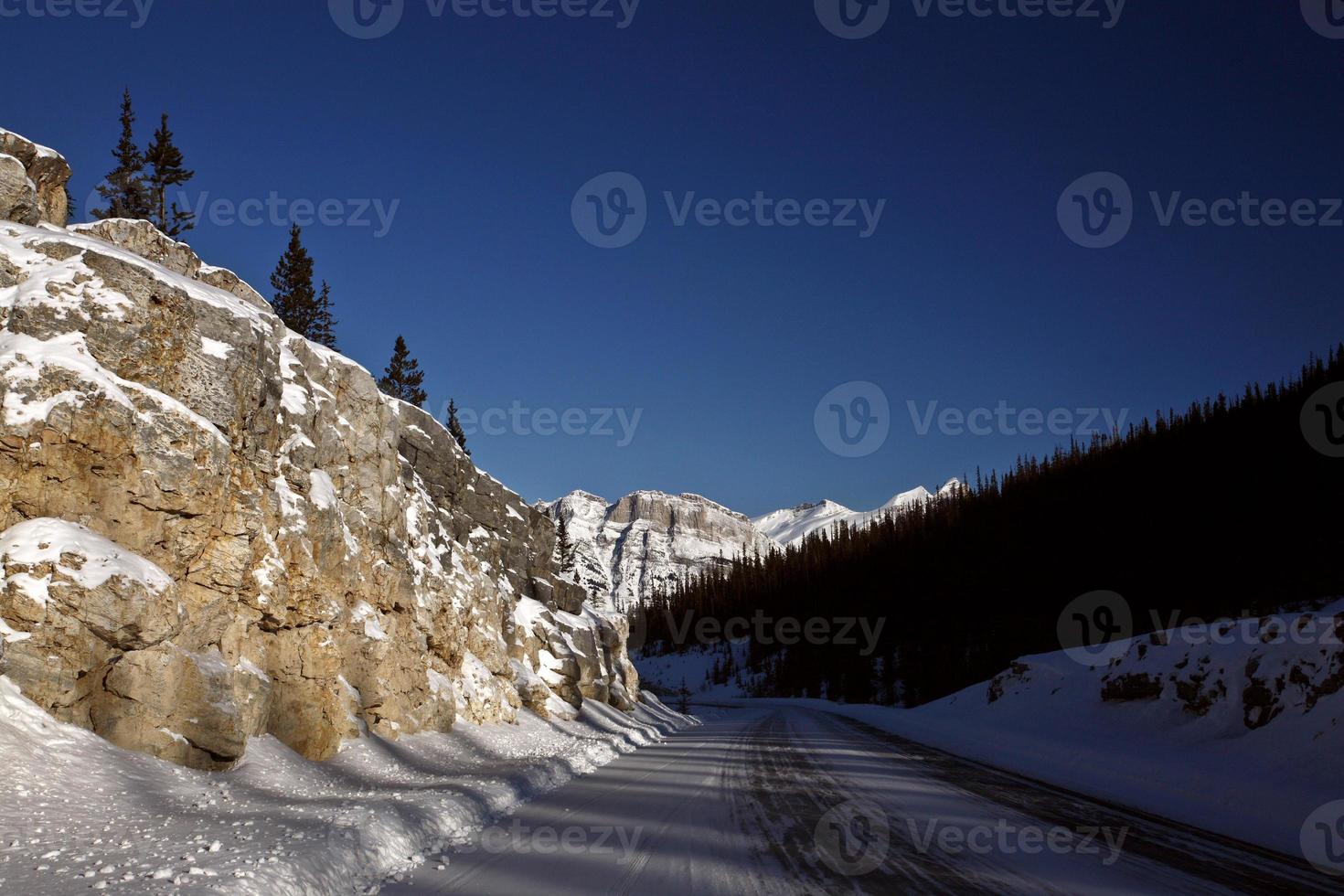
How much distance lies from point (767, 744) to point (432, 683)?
10011mm

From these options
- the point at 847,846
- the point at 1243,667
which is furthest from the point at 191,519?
the point at 1243,667

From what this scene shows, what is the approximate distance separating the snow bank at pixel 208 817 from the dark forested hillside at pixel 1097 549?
100 feet

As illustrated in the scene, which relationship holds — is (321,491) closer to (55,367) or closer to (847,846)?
(55,367)

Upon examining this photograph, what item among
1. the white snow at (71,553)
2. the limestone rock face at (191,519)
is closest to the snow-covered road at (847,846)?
Result: the limestone rock face at (191,519)

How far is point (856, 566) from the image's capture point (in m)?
115

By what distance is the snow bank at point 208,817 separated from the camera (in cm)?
656

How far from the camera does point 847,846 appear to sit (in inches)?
337

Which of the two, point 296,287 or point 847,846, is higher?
point 296,287

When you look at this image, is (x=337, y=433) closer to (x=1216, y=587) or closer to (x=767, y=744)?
(x=767, y=744)

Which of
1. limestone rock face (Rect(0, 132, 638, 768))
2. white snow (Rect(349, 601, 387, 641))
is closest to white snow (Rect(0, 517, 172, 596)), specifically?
limestone rock face (Rect(0, 132, 638, 768))

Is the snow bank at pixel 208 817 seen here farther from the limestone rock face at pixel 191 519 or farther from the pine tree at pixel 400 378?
the pine tree at pixel 400 378

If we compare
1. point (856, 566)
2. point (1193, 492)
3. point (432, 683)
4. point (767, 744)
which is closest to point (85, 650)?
point (432, 683)

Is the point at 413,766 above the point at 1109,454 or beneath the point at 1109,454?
beneath

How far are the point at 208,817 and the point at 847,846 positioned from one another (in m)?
7.10
